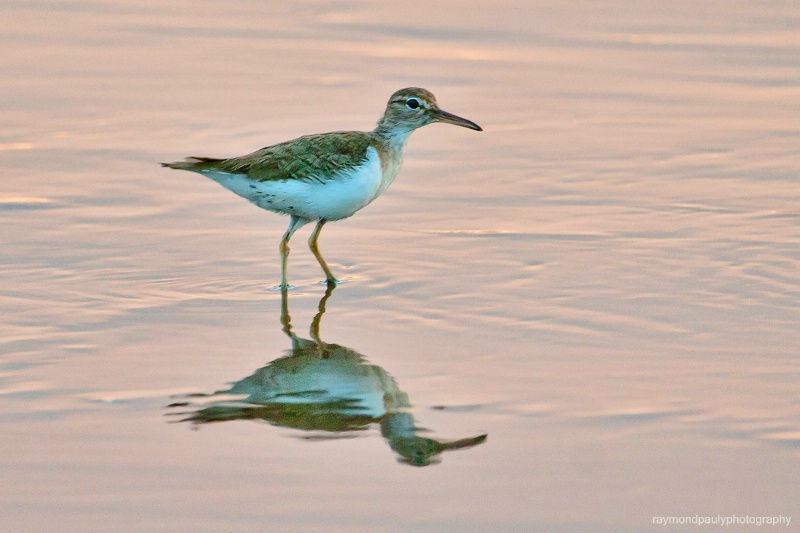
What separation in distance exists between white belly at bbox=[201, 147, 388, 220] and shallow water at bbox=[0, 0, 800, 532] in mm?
444

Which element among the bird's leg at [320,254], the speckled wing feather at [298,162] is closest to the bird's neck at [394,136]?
the speckled wing feather at [298,162]

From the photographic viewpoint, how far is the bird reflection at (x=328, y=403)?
5656 millimetres

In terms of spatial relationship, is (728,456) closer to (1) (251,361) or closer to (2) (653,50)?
(1) (251,361)

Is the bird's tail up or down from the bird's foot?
up

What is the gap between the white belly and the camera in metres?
8.09

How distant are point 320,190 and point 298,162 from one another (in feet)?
0.80

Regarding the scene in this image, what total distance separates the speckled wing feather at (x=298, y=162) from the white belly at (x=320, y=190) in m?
0.04

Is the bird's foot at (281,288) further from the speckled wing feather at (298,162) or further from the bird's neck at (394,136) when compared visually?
the bird's neck at (394,136)

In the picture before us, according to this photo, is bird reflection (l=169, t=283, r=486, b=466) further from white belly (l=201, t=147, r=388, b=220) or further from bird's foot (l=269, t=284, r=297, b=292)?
white belly (l=201, t=147, r=388, b=220)

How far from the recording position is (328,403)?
6105mm

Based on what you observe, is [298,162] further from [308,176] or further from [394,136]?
[394,136]

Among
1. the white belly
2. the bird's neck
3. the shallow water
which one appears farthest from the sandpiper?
the shallow water

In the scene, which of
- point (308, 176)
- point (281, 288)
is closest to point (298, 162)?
point (308, 176)

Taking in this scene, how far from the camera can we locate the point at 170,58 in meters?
12.7
